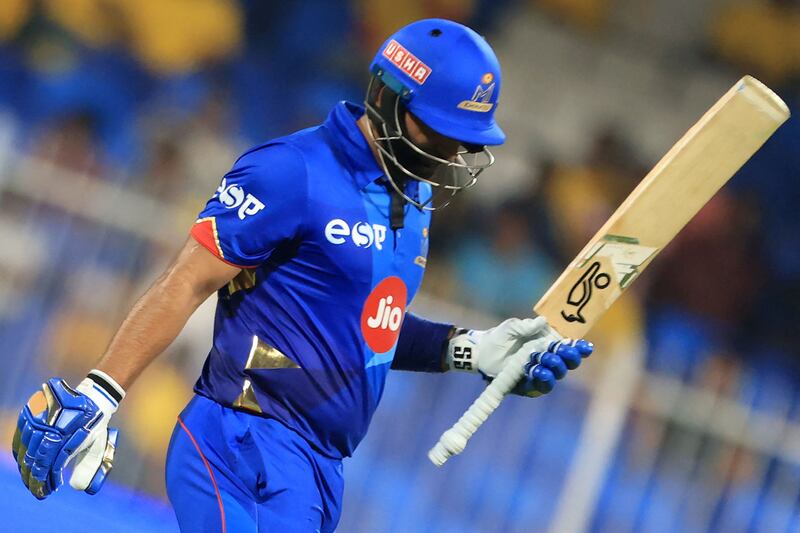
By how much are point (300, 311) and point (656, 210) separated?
1061 mm

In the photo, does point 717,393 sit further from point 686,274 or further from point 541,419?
point 686,274

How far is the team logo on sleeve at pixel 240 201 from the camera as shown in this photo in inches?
114

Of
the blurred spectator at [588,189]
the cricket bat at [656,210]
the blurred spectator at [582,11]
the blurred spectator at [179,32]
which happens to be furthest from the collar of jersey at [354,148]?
the blurred spectator at [582,11]

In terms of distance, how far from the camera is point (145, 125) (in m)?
7.80

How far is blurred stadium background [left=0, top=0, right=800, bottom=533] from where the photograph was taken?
5.70 meters

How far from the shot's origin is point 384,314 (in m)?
3.19

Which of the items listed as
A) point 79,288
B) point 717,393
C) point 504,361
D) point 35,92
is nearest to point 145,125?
point 35,92

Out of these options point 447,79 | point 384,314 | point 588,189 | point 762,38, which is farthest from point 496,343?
point 762,38

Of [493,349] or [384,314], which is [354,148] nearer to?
[384,314]

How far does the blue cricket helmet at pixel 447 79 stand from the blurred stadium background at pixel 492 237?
7.28 ft

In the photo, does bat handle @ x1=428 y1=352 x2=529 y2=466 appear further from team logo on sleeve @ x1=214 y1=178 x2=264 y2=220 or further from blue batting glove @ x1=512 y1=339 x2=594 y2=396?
team logo on sleeve @ x1=214 y1=178 x2=264 y2=220

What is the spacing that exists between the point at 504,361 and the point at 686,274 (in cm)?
461

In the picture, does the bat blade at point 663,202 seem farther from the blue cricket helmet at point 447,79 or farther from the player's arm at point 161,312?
the player's arm at point 161,312

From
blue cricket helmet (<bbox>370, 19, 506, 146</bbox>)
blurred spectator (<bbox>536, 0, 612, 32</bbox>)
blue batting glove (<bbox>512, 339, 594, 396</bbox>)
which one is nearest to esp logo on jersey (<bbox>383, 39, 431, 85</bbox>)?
blue cricket helmet (<bbox>370, 19, 506, 146</bbox>)
